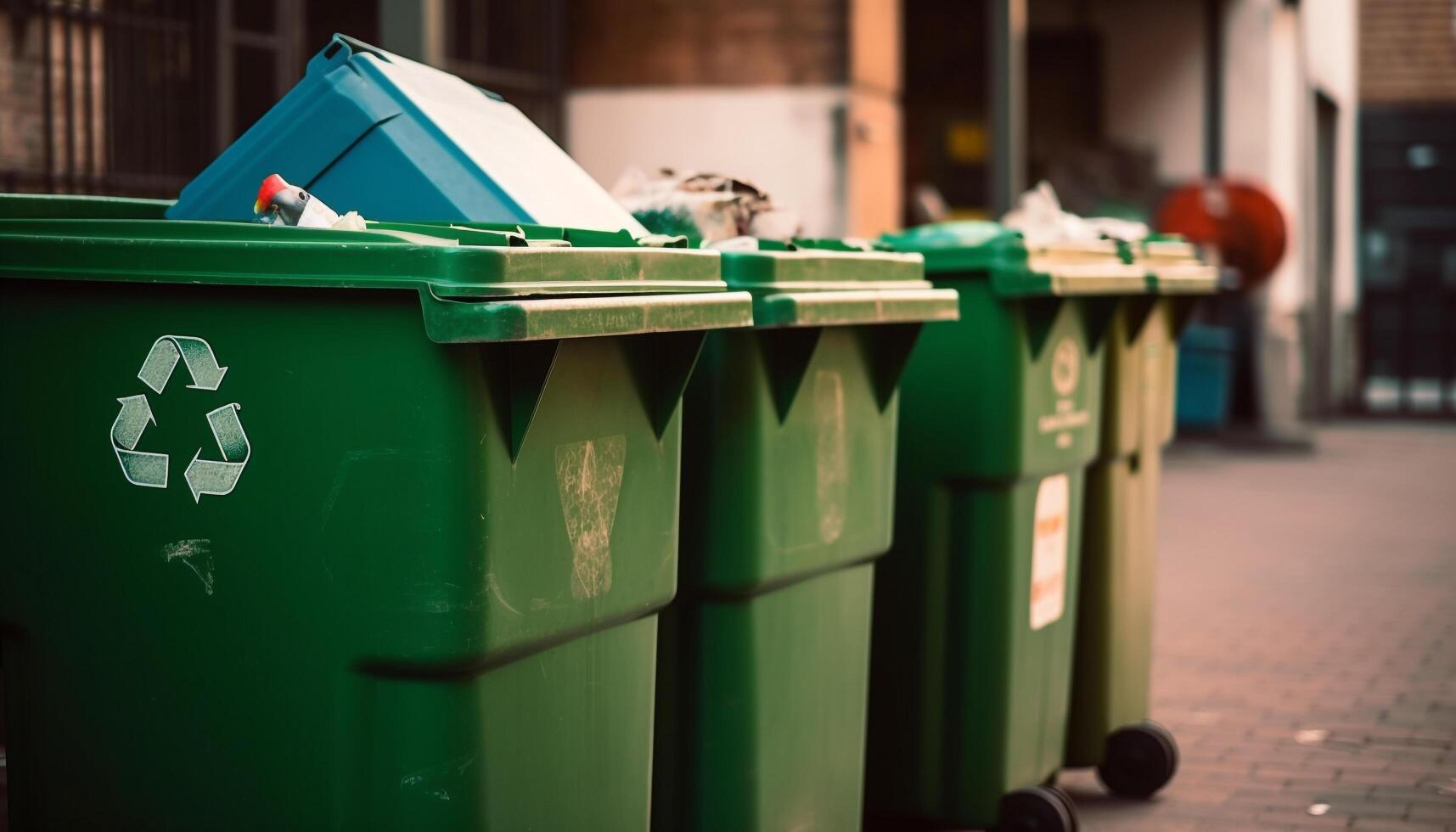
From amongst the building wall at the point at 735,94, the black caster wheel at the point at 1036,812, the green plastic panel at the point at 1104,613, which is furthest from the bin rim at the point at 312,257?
the building wall at the point at 735,94

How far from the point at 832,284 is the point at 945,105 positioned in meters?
14.7

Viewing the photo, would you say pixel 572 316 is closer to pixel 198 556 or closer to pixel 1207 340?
pixel 198 556

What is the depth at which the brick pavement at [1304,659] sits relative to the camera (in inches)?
212

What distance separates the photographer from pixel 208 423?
9.32ft

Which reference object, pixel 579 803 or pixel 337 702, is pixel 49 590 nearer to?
pixel 337 702

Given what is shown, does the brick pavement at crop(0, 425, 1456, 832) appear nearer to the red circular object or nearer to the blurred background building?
the blurred background building

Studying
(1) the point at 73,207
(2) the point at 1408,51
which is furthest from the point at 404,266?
(2) the point at 1408,51

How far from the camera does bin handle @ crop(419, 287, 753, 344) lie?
2656 mm

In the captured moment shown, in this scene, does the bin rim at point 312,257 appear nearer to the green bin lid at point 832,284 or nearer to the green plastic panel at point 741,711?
the green bin lid at point 832,284

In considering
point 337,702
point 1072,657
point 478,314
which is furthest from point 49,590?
point 1072,657

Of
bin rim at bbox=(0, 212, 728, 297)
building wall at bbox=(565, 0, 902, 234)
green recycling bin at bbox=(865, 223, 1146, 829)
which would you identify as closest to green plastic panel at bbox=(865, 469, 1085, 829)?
green recycling bin at bbox=(865, 223, 1146, 829)

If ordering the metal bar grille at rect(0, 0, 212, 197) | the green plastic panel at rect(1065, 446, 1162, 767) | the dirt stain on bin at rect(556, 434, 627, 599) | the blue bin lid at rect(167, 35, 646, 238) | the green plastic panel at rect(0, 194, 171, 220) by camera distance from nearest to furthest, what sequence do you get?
the dirt stain on bin at rect(556, 434, 627, 599), the green plastic panel at rect(0, 194, 171, 220), the blue bin lid at rect(167, 35, 646, 238), the green plastic panel at rect(1065, 446, 1162, 767), the metal bar grille at rect(0, 0, 212, 197)

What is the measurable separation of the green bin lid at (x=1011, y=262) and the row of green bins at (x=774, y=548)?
0.65m

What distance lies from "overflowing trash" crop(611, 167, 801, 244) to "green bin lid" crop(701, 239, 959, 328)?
151 mm
